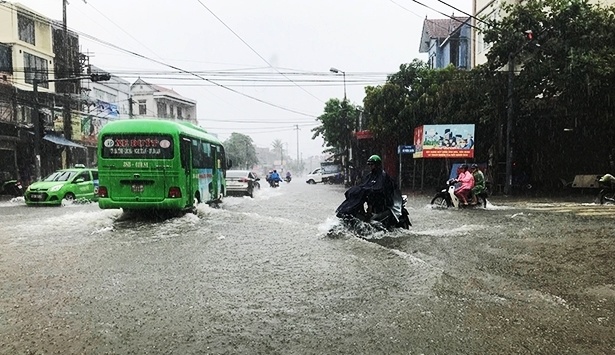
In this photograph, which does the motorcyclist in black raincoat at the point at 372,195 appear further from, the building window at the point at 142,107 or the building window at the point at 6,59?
the building window at the point at 142,107

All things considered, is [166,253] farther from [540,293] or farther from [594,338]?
[594,338]

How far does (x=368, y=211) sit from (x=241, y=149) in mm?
67833

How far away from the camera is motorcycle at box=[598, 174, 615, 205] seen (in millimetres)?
14977

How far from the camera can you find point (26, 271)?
6.81 meters

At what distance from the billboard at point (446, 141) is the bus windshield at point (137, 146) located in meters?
13.0

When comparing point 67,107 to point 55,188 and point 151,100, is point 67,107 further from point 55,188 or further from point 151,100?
point 151,100

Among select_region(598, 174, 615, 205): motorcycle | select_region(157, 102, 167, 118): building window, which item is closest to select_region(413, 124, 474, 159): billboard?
select_region(598, 174, 615, 205): motorcycle

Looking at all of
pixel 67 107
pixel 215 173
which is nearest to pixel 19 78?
pixel 67 107

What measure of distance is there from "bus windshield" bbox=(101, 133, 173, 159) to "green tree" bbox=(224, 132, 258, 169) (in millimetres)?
60211

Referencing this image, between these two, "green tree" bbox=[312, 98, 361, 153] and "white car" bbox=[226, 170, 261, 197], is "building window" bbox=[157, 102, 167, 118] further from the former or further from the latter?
"white car" bbox=[226, 170, 261, 197]

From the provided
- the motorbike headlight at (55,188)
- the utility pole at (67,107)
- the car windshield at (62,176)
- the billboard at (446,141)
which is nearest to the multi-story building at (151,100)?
the utility pole at (67,107)

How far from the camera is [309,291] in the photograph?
5605mm

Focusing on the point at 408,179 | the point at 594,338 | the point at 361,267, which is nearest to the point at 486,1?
Answer: the point at 408,179

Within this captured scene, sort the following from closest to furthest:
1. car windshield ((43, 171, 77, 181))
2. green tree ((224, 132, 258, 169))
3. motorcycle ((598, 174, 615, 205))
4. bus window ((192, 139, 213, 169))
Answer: bus window ((192, 139, 213, 169)) → motorcycle ((598, 174, 615, 205)) → car windshield ((43, 171, 77, 181)) → green tree ((224, 132, 258, 169))
